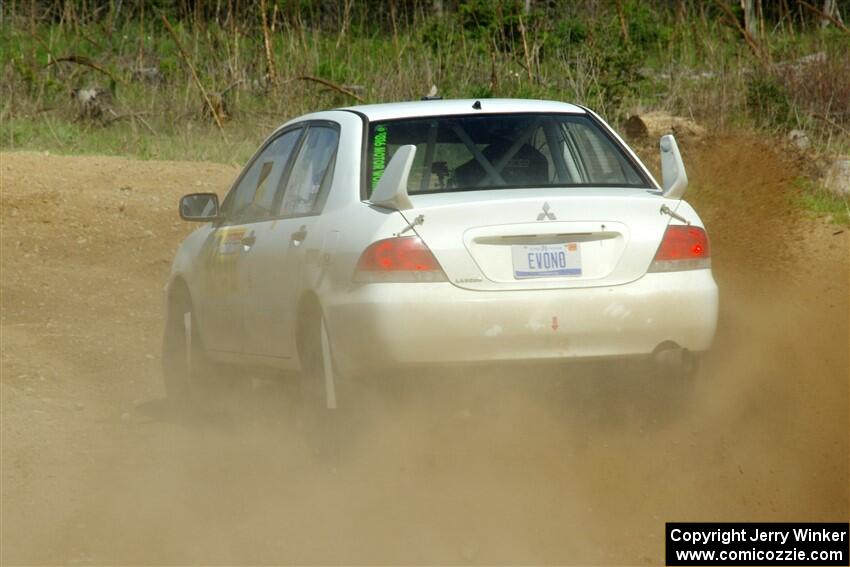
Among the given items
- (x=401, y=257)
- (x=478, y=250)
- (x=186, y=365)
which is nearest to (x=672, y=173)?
(x=478, y=250)

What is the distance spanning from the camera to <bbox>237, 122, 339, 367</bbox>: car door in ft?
20.2

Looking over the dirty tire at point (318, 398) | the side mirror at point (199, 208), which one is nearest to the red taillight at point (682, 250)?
the dirty tire at point (318, 398)

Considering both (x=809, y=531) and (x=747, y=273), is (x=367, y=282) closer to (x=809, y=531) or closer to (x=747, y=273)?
(x=809, y=531)

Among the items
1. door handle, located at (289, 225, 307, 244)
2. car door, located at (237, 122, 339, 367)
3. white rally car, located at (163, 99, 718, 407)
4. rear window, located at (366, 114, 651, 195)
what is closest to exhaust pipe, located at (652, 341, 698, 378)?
white rally car, located at (163, 99, 718, 407)

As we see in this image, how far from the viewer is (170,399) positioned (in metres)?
8.12

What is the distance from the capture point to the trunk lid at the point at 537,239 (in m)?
5.43

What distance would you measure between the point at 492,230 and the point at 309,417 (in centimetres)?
110

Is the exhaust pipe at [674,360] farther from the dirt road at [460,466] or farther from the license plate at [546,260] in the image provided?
the license plate at [546,260]

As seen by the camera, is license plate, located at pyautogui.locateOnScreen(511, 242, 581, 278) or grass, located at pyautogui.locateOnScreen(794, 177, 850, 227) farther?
grass, located at pyautogui.locateOnScreen(794, 177, 850, 227)

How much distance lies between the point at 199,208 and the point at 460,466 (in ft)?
7.98

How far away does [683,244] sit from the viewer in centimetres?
568

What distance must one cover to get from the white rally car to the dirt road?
0.77ft

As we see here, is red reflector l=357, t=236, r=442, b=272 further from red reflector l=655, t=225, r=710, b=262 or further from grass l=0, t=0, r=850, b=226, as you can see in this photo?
grass l=0, t=0, r=850, b=226

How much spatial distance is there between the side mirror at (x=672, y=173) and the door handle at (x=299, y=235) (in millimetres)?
1501
